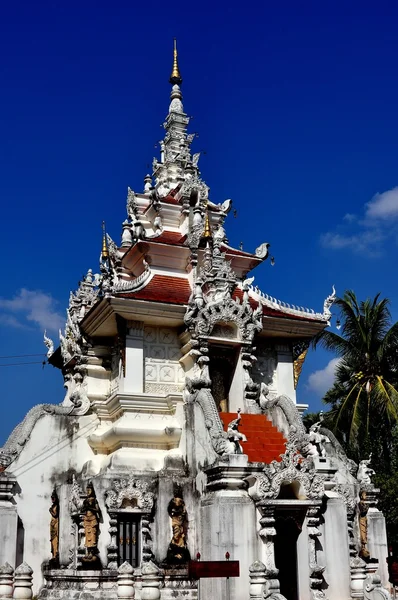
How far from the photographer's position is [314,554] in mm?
18125

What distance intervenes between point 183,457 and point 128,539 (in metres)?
2.51

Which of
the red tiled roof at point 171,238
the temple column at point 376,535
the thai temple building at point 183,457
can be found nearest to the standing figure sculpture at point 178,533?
the thai temple building at point 183,457

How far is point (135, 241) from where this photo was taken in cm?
2423

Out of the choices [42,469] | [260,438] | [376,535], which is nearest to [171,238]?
[260,438]

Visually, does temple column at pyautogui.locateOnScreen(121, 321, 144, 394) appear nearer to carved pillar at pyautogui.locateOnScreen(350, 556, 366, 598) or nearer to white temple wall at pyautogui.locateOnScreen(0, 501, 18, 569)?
white temple wall at pyautogui.locateOnScreen(0, 501, 18, 569)

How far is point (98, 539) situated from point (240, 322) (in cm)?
699

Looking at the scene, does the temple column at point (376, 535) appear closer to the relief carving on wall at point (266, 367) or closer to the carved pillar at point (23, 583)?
the relief carving on wall at point (266, 367)

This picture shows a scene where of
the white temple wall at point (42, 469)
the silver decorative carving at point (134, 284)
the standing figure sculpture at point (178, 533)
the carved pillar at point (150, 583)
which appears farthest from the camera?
the silver decorative carving at point (134, 284)

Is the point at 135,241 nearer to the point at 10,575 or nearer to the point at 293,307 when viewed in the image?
the point at 293,307

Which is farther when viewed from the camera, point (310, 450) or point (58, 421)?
point (58, 421)

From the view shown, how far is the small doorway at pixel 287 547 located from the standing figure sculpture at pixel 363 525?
3.60 m

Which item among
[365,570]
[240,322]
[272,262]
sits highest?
[272,262]

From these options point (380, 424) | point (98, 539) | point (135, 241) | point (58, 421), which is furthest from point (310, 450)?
point (380, 424)

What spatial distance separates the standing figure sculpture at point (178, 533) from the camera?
1867 centimetres
